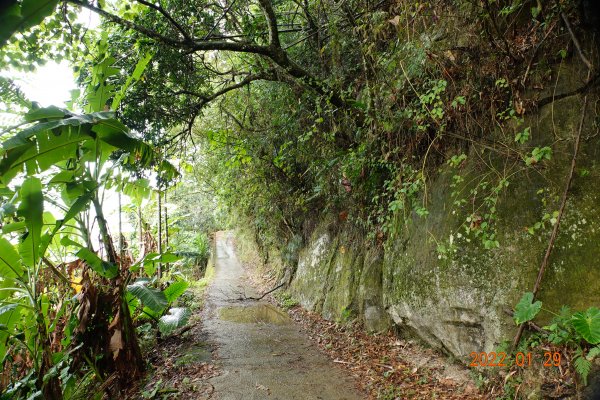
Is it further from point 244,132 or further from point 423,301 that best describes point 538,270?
point 244,132

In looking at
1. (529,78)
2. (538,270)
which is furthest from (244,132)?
(538,270)

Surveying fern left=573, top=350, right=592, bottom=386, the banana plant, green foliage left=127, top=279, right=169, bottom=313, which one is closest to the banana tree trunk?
the banana plant

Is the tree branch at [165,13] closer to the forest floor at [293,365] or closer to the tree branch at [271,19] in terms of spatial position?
the tree branch at [271,19]

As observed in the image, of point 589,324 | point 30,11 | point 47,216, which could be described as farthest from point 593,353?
point 47,216

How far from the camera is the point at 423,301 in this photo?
414 centimetres

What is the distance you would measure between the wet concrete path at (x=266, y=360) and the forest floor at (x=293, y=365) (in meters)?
0.01

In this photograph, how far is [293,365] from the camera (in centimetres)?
436

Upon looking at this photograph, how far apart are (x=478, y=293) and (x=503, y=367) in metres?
0.68

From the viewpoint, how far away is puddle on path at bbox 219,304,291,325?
21.7 ft

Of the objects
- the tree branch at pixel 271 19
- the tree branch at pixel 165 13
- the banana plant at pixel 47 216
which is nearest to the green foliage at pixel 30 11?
the banana plant at pixel 47 216

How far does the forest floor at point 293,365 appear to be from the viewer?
361 centimetres

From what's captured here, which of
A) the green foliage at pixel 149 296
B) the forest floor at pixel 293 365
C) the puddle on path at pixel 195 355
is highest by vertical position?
the green foliage at pixel 149 296

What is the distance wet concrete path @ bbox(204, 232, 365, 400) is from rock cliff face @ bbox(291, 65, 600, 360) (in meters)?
1.21

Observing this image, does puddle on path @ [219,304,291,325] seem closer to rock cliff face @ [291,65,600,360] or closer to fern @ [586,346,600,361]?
rock cliff face @ [291,65,600,360]
